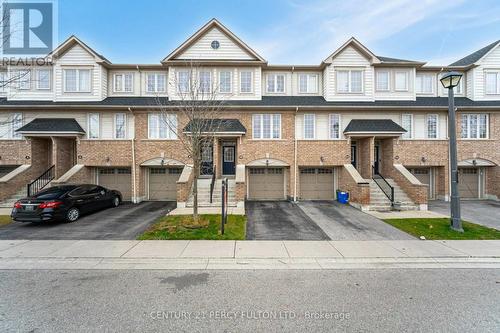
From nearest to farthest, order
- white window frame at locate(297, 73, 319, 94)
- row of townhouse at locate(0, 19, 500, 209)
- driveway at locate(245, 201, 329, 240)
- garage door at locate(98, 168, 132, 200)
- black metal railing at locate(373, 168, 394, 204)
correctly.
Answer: driveway at locate(245, 201, 329, 240) < black metal railing at locate(373, 168, 394, 204) < row of townhouse at locate(0, 19, 500, 209) < garage door at locate(98, 168, 132, 200) < white window frame at locate(297, 73, 319, 94)

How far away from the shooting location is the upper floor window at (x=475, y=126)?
51.8 ft

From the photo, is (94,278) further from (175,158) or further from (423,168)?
(423,168)

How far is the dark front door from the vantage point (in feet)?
53.5

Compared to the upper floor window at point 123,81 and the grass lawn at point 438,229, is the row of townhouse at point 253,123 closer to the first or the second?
the upper floor window at point 123,81

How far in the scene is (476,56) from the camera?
17.4 m

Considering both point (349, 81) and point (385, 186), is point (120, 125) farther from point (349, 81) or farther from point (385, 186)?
point (385, 186)

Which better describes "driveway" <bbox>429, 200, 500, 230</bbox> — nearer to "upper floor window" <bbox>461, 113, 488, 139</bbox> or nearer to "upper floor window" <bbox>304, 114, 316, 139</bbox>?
"upper floor window" <bbox>461, 113, 488, 139</bbox>

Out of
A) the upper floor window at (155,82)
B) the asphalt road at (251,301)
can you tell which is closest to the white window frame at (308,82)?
the upper floor window at (155,82)

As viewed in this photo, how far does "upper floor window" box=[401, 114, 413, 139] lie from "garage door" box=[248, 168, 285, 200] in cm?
896

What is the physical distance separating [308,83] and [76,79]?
1665 centimetres

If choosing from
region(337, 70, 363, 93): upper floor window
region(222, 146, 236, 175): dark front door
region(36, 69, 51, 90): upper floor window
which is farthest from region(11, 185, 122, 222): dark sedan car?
region(337, 70, 363, 93): upper floor window

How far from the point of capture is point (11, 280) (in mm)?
4895

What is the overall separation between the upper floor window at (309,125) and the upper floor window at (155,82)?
422 inches

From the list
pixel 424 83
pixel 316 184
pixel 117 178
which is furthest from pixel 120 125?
pixel 424 83
